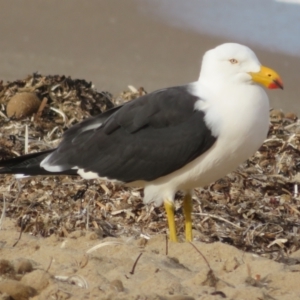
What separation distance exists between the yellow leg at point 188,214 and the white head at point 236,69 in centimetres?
77

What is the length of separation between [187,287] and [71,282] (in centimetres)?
52

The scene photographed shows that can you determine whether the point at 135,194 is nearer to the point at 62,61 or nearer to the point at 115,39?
the point at 62,61

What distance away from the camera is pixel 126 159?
557 cm

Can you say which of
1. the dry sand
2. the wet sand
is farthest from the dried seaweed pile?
the wet sand

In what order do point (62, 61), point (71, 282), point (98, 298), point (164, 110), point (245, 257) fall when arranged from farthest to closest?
point (62, 61), point (164, 110), point (245, 257), point (71, 282), point (98, 298)

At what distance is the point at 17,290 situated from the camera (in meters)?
3.68

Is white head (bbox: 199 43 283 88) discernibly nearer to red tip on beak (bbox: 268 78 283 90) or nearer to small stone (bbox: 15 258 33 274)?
red tip on beak (bbox: 268 78 283 90)

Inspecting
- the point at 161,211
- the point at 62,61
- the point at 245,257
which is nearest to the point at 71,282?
the point at 245,257

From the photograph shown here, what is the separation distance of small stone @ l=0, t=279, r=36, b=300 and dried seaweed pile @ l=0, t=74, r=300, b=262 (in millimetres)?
1553

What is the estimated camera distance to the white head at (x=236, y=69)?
17.4ft

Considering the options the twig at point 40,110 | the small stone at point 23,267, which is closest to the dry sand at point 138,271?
the small stone at point 23,267

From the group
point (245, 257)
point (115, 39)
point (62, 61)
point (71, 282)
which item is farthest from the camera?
point (115, 39)

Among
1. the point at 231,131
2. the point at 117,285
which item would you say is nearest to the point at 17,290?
the point at 117,285

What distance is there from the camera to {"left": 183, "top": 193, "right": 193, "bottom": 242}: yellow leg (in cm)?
545
